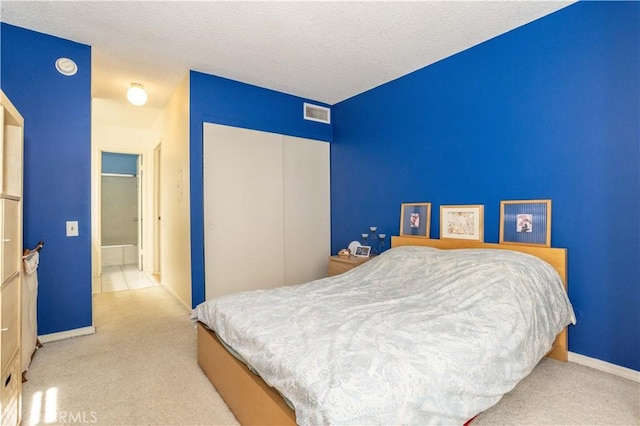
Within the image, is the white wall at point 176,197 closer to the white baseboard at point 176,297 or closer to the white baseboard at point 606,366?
the white baseboard at point 176,297

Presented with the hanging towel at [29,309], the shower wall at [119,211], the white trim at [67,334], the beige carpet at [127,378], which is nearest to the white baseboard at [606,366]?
the beige carpet at [127,378]

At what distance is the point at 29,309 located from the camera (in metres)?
2.22

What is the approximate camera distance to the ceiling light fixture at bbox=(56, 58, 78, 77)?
269 cm

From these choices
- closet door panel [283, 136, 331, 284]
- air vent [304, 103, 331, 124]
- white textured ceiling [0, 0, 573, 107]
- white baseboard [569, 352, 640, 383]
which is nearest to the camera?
white baseboard [569, 352, 640, 383]

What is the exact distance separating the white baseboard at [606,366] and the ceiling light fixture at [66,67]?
15.1 feet

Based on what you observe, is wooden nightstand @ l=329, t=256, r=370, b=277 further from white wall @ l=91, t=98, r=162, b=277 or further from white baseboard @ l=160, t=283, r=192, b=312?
white wall @ l=91, t=98, r=162, b=277

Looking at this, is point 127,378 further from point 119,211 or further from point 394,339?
point 119,211

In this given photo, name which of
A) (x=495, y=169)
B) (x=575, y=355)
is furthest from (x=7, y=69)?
(x=575, y=355)

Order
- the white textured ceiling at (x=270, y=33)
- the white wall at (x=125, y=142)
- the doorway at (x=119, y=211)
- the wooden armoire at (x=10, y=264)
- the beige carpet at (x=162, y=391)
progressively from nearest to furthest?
the wooden armoire at (x=10, y=264), the beige carpet at (x=162, y=391), the white textured ceiling at (x=270, y=33), the white wall at (x=125, y=142), the doorway at (x=119, y=211)

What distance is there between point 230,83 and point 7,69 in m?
1.83

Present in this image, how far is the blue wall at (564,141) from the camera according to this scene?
81.0 inches

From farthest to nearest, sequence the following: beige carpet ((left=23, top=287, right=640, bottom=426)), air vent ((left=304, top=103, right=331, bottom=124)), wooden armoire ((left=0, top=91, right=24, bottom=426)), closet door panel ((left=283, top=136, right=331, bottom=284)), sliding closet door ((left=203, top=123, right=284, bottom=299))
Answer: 1. air vent ((left=304, top=103, right=331, bottom=124))
2. closet door panel ((left=283, top=136, right=331, bottom=284))
3. sliding closet door ((left=203, top=123, right=284, bottom=299))
4. beige carpet ((left=23, top=287, right=640, bottom=426))
5. wooden armoire ((left=0, top=91, right=24, bottom=426))

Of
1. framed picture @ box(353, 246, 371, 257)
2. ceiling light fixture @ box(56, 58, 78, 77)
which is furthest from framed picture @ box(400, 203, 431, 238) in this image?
ceiling light fixture @ box(56, 58, 78, 77)

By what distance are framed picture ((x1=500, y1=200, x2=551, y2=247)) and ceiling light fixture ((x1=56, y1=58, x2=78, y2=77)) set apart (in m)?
3.83
